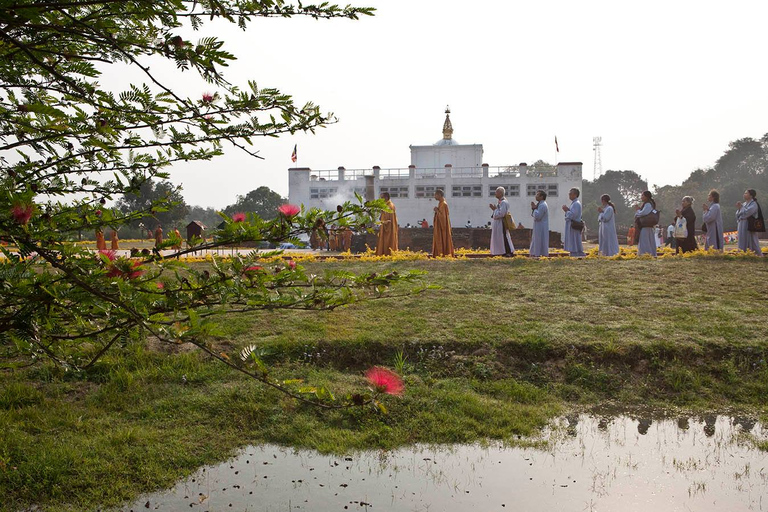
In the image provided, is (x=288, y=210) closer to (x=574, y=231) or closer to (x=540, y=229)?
(x=540, y=229)

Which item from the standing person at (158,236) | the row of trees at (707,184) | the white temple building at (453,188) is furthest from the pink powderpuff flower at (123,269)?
the row of trees at (707,184)

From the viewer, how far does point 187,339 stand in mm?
2162

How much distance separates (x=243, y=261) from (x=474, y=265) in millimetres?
8193

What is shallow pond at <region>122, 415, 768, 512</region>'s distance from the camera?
353cm

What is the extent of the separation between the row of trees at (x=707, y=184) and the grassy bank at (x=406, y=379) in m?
32.9

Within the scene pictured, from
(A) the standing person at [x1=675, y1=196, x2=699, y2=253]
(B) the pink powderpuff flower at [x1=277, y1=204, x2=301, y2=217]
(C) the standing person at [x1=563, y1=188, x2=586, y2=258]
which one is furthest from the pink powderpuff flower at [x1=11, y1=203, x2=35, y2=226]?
(A) the standing person at [x1=675, y1=196, x2=699, y2=253]

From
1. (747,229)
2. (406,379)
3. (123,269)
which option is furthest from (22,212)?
(747,229)

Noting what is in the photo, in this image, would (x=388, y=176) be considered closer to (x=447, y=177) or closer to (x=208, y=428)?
(x=447, y=177)

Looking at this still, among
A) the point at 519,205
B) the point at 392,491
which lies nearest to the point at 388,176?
the point at 519,205

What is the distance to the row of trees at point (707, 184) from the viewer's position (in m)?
43.2

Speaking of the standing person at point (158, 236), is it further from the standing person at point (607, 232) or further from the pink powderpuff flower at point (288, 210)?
the standing person at point (607, 232)

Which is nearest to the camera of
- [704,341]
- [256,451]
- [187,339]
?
[187,339]

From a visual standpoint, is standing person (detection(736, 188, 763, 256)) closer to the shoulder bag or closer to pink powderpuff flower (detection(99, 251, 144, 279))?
the shoulder bag

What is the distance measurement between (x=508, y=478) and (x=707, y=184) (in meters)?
53.1
